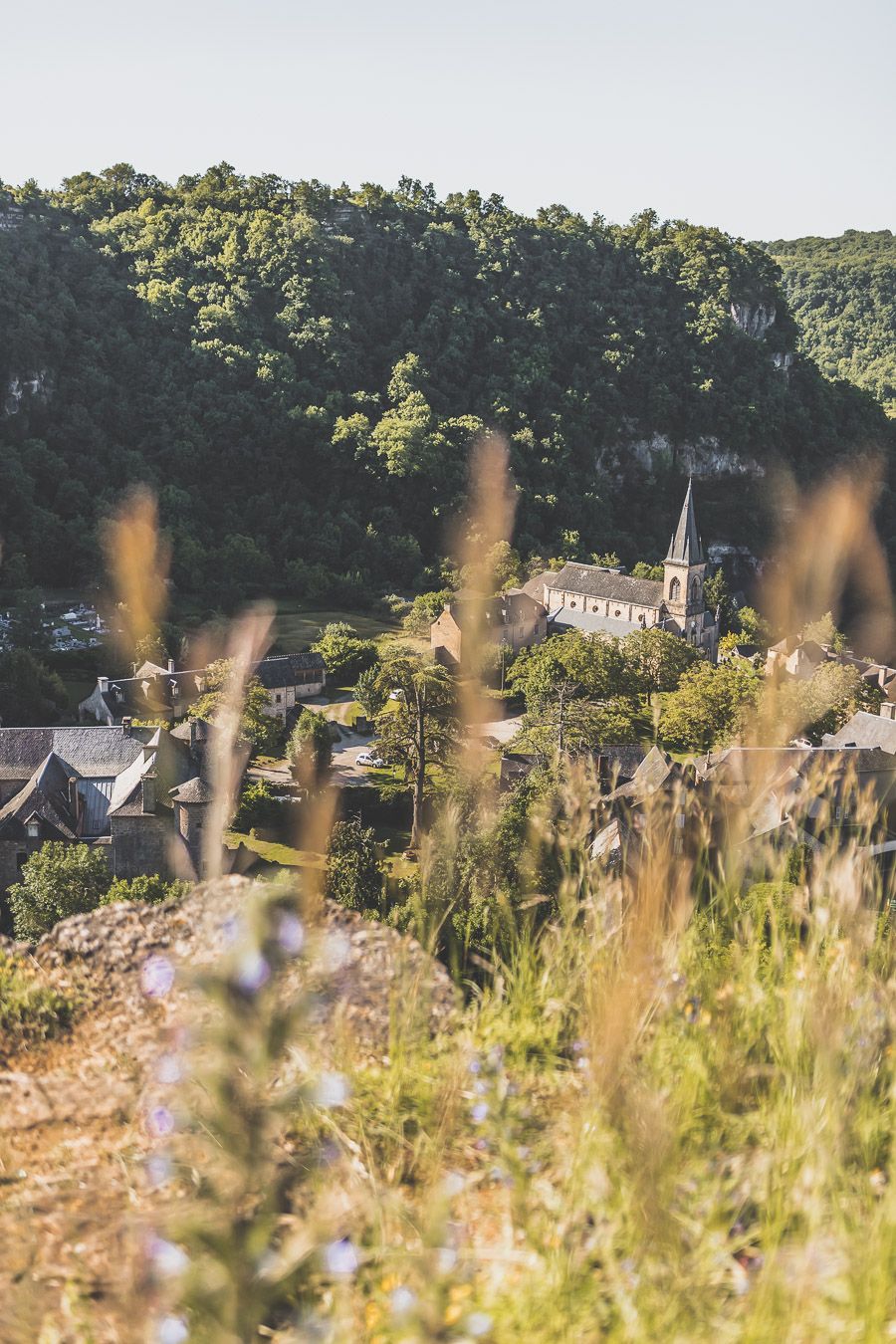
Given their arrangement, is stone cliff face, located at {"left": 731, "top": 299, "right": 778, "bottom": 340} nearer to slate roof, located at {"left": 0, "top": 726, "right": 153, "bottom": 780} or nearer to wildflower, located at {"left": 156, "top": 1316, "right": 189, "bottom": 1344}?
slate roof, located at {"left": 0, "top": 726, "right": 153, "bottom": 780}

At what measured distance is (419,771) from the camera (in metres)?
25.0

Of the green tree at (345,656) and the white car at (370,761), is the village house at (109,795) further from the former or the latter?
the green tree at (345,656)

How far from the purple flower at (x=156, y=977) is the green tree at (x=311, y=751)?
22.4m

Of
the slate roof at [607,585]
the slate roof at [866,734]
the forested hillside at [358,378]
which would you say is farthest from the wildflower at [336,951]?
the forested hillside at [358,378]

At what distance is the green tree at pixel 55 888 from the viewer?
18.6m

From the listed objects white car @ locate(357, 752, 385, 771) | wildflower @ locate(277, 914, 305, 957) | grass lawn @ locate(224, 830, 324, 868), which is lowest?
grass lawn @ locate(224, 830, 324, 868)

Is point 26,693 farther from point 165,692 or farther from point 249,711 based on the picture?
point 249,711

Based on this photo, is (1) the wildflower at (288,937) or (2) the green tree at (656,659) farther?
(2) the green tree at (656,659)

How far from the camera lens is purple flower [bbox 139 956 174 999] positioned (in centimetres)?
550

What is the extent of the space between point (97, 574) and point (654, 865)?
5142 cm

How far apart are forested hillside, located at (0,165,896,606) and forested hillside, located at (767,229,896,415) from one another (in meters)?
32.5

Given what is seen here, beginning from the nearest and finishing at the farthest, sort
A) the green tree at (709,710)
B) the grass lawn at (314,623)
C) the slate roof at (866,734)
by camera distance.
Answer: the slate roof at (866,734), the green tree at (709,710), the grass lawn at (314,623)

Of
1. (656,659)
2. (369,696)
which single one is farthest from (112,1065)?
(656,659)

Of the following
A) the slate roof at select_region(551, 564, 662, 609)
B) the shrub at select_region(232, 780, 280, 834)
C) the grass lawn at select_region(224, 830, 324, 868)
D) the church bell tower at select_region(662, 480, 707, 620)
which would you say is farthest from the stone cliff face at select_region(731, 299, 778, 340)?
the grass lawn at select_region(224, 830, 324, 868)
